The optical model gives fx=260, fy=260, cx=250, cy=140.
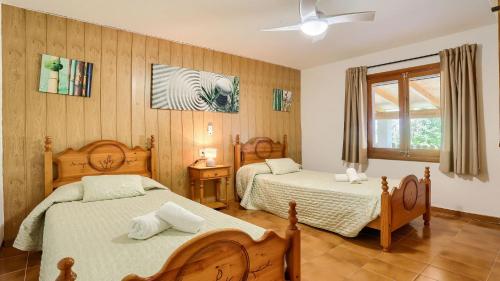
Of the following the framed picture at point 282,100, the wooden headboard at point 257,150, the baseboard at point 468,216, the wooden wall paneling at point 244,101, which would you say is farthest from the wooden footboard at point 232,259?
the framed picture at point 282,100

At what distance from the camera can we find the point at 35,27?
9.03 feet

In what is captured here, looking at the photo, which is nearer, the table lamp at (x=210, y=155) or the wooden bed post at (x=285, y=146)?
the table lamp at (x=210, y=155)

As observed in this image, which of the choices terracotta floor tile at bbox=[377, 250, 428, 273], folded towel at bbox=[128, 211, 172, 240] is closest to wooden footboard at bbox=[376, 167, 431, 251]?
terracotta floor tile at bbox=[377, 250, 428, 273]

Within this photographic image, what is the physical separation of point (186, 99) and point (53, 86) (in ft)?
5.01

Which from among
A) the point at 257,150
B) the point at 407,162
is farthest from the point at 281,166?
the point at 407,162

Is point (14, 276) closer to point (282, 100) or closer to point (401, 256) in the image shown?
point (401, 256)

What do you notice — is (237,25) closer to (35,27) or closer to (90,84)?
(90,84)

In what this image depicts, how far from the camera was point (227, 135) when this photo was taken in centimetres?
425

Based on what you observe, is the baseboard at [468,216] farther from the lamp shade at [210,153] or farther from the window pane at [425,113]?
the lamp shade at [210,153]

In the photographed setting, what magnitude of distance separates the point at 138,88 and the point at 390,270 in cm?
337

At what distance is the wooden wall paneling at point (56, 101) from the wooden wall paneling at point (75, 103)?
0.14ft

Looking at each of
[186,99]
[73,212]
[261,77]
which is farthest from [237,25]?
[73,212]

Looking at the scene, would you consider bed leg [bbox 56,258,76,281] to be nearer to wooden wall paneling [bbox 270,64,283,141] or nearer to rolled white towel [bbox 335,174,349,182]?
rolled white towel [bbox 335,174,349,182]

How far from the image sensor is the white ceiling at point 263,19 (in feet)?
8.68
